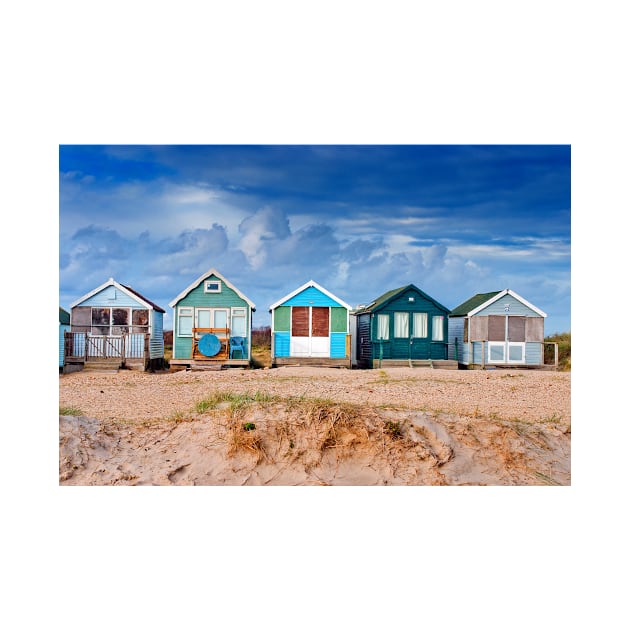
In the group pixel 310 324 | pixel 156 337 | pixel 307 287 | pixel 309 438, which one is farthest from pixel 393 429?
pixel 156 337

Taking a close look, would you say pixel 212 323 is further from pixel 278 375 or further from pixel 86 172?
pixel 86 172

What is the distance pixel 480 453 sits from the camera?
6.92m

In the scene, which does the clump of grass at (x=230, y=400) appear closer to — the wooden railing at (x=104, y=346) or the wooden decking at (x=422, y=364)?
the wooden railing at (x=104, y=346)

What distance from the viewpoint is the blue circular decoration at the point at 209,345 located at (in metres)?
11.5

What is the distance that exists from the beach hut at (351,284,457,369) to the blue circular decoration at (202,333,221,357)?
11.1ft

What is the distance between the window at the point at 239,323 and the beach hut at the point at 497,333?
443cm

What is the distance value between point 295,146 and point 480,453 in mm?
4025

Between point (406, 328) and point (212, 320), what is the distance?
414 centimetres

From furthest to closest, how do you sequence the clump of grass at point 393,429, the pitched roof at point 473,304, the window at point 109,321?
the pitched roof at point 473,304 → the window at point 109,321 → the clump of grass at point 393,429

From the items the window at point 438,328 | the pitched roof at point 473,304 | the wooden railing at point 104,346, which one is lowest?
the wooden railing at point 104,346

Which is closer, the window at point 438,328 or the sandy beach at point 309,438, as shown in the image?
the sandy beach at point 309,438

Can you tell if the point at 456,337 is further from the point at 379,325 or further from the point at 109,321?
the point at 109,321

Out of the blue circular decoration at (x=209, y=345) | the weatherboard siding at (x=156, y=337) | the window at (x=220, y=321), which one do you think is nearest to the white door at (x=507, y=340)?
the window at (x=220, y=321)

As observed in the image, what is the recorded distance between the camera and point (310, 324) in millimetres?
12008
